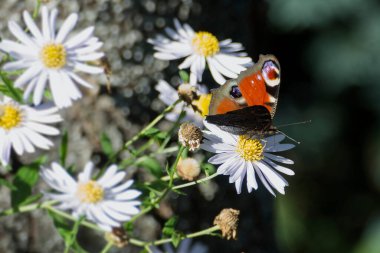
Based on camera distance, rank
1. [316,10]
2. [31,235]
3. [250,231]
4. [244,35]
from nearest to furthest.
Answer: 1. [31,235]
2. [250,231]
3. [244,35]
4. [316,10]

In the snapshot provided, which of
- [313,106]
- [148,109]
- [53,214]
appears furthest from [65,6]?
[313,106]

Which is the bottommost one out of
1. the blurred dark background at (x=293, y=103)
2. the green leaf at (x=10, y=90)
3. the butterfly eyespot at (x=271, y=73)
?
the green leaf at (x=10, y=90)

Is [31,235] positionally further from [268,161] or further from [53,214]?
[268,161]

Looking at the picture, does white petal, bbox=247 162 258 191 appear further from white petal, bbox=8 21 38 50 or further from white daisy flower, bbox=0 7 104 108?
white petal, bbox=8 21 38 50

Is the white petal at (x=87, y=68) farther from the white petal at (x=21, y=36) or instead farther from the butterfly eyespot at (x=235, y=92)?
the butterfly eyespot at (x=235, y=92)

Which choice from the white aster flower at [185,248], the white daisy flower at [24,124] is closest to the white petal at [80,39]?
the white daisy flower at [24,124]

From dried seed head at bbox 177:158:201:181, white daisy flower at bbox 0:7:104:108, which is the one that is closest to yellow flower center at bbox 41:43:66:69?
white daisy flower at bbox 0:7:104:108

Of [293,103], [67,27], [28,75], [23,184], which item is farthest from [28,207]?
[293,103]
